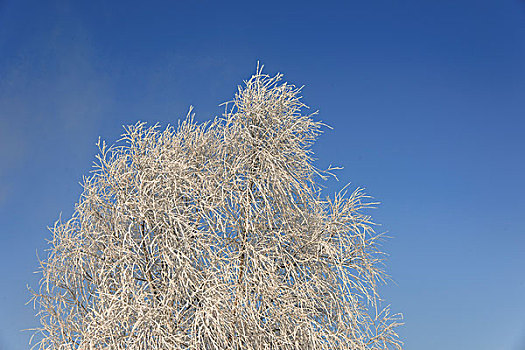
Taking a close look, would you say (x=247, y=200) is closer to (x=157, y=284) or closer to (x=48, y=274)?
(x=157, y=284)

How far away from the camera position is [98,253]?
9.40 metres

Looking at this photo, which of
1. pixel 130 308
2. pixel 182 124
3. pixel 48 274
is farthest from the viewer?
pixel 182 124

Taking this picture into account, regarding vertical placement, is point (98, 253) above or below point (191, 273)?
above

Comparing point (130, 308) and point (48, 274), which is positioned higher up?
point (48, 274)

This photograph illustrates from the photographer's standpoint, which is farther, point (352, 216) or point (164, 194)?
point (352, 216)

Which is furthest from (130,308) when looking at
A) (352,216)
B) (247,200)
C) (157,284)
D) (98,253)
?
(352,216)

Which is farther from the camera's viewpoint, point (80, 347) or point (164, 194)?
point (164, 194)

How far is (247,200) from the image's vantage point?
351 inches

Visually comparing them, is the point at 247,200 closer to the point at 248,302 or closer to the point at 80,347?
the point at 248,302

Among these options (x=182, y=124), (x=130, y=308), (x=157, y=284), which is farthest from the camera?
(x=182, y=124)

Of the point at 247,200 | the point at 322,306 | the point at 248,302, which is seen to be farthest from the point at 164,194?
the point at 322,306

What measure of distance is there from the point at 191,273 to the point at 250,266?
3.30 feet

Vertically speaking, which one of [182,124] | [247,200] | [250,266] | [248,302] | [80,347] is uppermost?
[182,124]

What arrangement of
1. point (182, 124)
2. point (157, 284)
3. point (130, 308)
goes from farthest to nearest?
1. point (182, 124)
2. point (157, 284)
3. point (130, 308)
